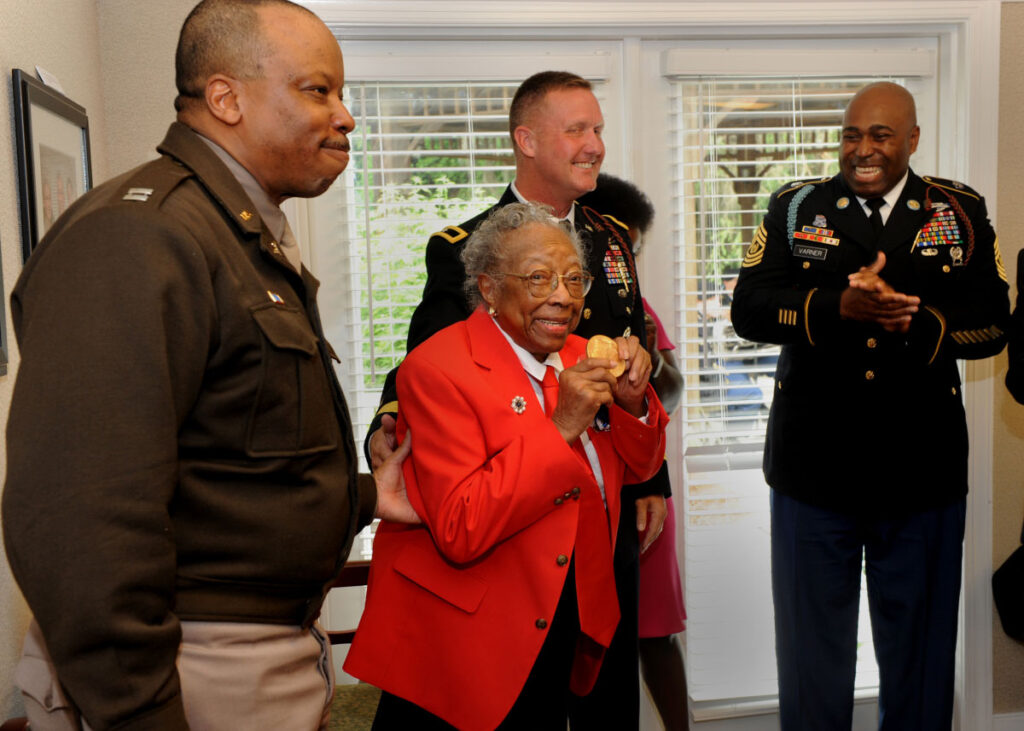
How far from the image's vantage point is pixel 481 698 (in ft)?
5.38

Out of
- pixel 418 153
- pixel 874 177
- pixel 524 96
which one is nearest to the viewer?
pixel 524 96

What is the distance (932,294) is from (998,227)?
715 millimetres

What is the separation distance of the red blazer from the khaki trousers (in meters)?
0.44

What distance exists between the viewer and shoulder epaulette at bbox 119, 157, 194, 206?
1.03 meters

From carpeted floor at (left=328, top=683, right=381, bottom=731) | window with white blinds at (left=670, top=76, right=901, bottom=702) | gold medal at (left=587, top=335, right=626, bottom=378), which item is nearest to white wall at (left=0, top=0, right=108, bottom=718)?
carpeted floor at (left=328, top=683, right=381, bottom=731)

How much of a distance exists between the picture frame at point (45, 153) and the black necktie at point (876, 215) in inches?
78.8

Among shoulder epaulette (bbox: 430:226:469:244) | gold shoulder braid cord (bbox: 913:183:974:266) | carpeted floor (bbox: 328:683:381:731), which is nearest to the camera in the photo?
shoulder epaulette (bbox: 430:226:469:244)

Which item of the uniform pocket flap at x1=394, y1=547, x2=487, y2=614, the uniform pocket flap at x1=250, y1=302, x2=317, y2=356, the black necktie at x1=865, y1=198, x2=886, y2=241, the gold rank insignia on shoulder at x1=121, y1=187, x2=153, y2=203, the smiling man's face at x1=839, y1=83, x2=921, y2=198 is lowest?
the uniform pocket flap at x1=394, y1=547, x2=487, y2=614

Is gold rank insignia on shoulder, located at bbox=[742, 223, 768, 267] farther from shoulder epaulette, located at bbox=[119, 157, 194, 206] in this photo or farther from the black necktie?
shoulder epaulette, located at bbox=[119, 157, 194, 206]

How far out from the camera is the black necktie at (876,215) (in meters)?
2.49

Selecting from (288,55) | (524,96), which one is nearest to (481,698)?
(288,55)

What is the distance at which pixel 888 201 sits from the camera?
2514 millimetres

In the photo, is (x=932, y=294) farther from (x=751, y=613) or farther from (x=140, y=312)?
(x=140, y=312)

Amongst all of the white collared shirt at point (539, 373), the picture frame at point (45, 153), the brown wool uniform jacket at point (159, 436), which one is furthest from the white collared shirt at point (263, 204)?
the picture frame at point (45, 153)
